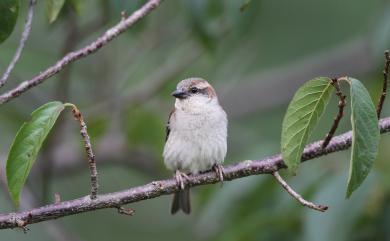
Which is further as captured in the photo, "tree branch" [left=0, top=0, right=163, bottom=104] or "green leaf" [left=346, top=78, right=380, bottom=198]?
"tree branch" [left=0, top=0, right=163, bottom=104]

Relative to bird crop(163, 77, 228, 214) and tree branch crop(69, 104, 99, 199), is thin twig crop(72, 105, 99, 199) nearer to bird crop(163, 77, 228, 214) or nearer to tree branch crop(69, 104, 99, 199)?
tree branch crop(69, 104, 99, 199)

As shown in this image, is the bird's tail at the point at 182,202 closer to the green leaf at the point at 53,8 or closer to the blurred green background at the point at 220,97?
the blurred green background at the point at 220,97

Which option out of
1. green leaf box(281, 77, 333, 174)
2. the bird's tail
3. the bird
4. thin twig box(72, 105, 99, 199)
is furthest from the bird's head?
green leaf box(281, 77, 333, 174)

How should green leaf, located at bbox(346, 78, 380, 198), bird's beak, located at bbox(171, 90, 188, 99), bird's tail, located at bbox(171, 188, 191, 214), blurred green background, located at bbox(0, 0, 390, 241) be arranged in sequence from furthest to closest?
bird's tail, located at bbox(171, 188, 191, 214)
bird's beak, located at bbox(171, 90, 188, 99)
blurred green background, located at bbox(0, 0, 390, 241)
green leaf, located at bbox(346, 78, 380, 198)

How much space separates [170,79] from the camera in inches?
252

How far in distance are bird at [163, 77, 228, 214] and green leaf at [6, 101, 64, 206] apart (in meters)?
1.79

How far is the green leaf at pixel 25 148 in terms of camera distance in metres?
2.58

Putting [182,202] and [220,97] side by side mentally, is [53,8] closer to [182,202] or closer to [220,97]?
[182,202]

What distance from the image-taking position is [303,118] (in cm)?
267

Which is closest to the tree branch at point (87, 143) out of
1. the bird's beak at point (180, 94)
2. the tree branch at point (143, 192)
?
the tree branch at point (143, 192)

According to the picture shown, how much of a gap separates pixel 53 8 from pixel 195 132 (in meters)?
1.85

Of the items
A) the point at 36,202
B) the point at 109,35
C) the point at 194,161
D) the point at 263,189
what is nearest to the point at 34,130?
the point at 109,35

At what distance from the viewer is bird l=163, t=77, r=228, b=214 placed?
4.49 metres

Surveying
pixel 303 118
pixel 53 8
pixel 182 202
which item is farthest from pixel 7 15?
pixel 182 202
